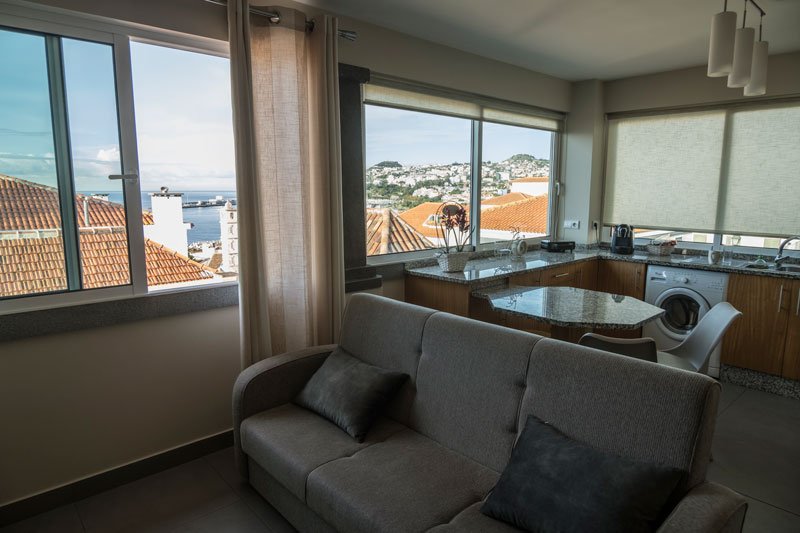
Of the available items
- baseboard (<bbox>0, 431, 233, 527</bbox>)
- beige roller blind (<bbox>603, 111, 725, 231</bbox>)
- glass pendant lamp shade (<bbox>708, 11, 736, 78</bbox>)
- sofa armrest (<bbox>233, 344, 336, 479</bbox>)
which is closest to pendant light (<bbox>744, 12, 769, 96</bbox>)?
glass pendant lamp shade (<bbox>708, 11, 736, 78</bbox>)

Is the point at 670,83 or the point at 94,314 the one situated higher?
the point at 670,83

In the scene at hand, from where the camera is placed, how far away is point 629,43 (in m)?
3.63

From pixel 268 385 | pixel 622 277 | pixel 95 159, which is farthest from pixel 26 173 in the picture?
pixel 622 277

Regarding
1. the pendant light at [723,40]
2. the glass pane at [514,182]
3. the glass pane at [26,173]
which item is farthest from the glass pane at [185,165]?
the pendant light at [723,40]

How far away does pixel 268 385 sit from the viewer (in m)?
2.31

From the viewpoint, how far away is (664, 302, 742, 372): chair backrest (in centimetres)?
252

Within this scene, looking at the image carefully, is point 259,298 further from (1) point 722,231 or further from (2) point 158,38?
(1) point 722,231

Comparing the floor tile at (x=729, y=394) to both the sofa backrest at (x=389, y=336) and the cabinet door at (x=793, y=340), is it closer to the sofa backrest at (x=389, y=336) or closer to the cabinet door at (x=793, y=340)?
the cabinet door at (x=793, y=340)

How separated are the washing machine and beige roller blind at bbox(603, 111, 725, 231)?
2.44 ft

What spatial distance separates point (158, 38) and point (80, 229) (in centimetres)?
103

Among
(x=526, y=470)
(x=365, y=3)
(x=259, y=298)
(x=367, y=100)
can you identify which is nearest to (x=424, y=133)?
(x=367, y=100)

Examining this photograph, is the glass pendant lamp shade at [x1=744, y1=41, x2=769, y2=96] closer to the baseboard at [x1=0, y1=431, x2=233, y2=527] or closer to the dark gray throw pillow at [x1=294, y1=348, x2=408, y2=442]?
the dark gray throw pillow at [x1=294, y1=348, x2=408, y2=442]

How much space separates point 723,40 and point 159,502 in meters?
3.48

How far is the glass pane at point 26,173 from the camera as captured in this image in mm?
2041
